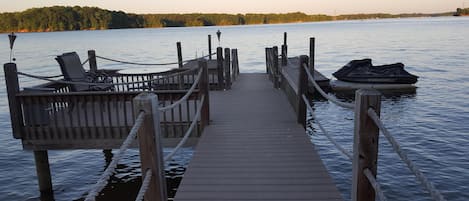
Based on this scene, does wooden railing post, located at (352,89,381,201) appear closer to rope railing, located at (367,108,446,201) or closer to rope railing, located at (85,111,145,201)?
rope railing, located at (367,108,446,201)

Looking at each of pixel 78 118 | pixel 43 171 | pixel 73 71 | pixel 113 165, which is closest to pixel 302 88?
pixel 78 118

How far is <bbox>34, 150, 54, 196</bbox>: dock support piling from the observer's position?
8.44 metres

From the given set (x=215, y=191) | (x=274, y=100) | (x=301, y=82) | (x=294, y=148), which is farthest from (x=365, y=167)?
(x=274, y=100)

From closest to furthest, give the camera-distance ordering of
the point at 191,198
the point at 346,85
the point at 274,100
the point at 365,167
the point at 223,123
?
the point at 365,167
the point at 191,198
the point at 223,123
the point at 274,100
the point at 346,85

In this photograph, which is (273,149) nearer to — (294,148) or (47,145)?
(294,148)

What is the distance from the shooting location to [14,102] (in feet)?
24.1

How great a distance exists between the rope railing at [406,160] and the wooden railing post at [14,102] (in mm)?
6774

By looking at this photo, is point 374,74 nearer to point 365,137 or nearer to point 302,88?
point 302,88

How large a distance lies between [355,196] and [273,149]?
2991 mm

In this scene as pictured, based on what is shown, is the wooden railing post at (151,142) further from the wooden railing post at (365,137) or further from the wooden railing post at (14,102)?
the wooden railing post at (14,102)

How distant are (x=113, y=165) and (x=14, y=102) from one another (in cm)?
581

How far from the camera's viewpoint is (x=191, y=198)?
4598 mm

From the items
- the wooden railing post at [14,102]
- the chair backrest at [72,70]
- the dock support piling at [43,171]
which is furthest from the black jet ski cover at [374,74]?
the wooden railing post at [14,102]

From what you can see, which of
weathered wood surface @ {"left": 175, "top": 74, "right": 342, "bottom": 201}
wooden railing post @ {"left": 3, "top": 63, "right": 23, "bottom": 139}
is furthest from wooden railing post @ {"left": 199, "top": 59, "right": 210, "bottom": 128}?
wooden railing post @ {"left": 3, "top": 63, "right": 23, "bottom": 139}
